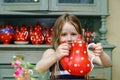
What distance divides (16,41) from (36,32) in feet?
0.60

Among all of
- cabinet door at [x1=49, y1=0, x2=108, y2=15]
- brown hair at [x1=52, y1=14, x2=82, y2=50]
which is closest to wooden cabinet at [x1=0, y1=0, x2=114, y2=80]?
cabinet door at [x1=49, y1=0, x2=108, y2=15]

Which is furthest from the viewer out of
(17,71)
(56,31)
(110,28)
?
(110,28)

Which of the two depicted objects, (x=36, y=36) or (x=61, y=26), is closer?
(x=61, y=26)

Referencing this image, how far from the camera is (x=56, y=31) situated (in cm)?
111

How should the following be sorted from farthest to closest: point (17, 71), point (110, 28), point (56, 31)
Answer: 1. point (110, 28)
2. point (56, 31)
3. point (17, 71)

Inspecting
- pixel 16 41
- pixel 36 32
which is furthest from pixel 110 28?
pixel 16 41

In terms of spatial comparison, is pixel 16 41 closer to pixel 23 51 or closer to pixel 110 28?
pixel 23 51

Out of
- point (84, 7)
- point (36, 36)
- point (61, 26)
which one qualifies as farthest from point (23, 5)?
point (61, 26)

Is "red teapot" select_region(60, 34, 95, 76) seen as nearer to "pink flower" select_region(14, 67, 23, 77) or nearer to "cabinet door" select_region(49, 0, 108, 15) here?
"pink flower" select_region(14, 67, 23, 77)

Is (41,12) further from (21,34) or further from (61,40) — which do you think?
(61,40)

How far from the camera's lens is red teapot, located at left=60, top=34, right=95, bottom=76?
2.65 ft

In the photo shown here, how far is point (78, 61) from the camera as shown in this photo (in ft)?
2.68

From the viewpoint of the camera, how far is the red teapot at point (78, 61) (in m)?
0.81

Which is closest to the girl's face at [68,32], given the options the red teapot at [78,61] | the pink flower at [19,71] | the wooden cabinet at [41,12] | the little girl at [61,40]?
the little girl at [61,40]
